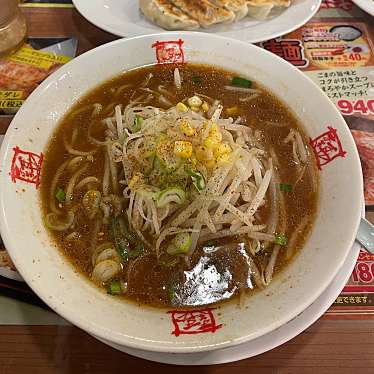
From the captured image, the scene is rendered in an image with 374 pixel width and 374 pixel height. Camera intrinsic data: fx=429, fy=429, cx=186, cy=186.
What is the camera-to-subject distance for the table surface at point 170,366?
5.64 ft

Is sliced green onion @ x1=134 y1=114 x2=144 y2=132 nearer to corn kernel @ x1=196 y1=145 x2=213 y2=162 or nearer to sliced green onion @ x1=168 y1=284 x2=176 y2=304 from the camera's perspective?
corn kernel @ x1=196 y1=145 x2=213 y2=162

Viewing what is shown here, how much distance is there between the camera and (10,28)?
2.83 meters

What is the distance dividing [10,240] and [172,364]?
2.52 feet

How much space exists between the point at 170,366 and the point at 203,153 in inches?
34.3

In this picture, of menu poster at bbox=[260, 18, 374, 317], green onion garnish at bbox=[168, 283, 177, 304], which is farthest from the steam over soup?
menu poster at bbox=[260, 18, 374, 317]

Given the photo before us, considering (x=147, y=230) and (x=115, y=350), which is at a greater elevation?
(x=147, y=230)

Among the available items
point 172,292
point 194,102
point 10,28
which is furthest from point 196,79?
point 10,28

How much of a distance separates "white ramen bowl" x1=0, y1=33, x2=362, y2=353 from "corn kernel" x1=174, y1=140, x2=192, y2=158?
61cm

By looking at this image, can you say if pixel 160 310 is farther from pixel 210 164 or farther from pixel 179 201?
pixel 210 164

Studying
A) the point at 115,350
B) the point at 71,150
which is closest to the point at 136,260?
the point at 115,350

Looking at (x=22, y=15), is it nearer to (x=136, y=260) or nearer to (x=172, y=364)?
(x=136, y=260)

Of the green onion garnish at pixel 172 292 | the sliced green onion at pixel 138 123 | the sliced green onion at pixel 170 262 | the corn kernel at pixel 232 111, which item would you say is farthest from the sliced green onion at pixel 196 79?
the green onion garnish at pixel 172 292

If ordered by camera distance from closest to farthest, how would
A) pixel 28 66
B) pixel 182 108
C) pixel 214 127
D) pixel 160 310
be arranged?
pixel 160 310 → pixel 214 127 → pixel 182 108 → pixel 28 66

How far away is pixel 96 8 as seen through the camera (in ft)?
9.74
